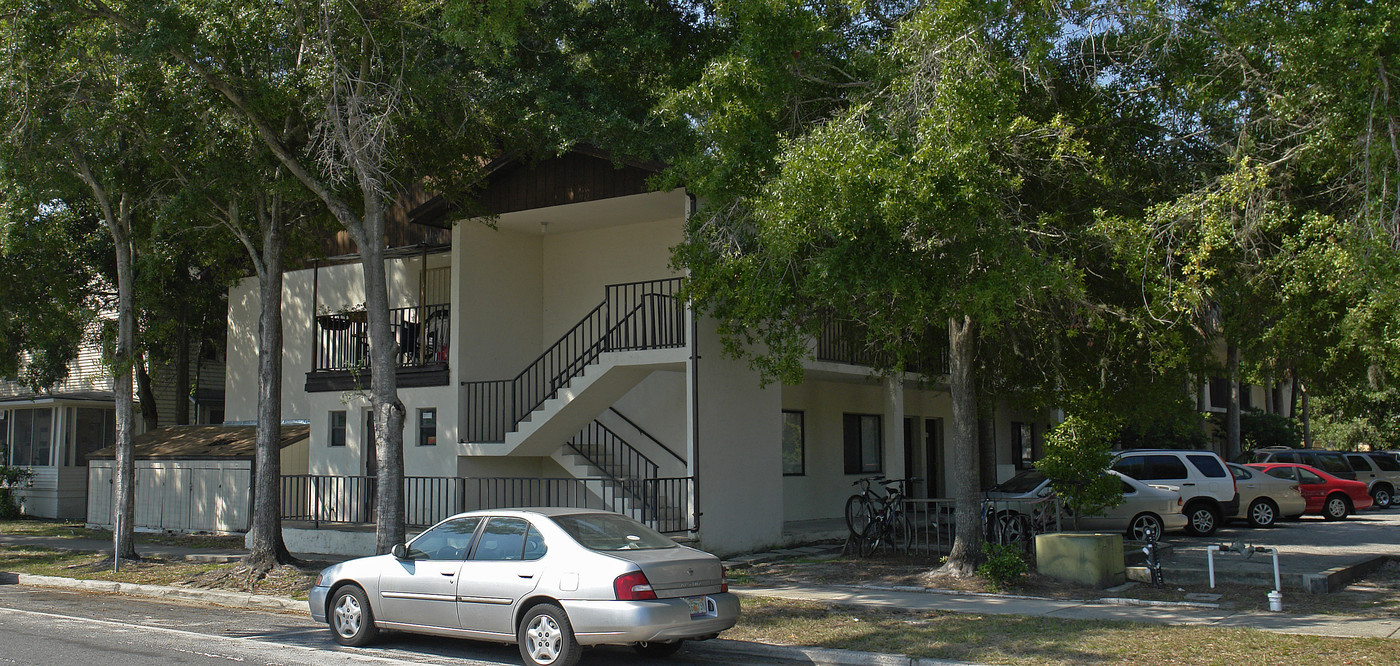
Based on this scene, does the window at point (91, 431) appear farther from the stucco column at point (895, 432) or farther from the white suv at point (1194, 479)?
the white suv at point (1194, 479)

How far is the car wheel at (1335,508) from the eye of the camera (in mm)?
23500

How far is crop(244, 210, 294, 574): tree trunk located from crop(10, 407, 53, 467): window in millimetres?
16496

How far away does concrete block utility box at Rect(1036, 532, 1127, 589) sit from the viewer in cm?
1220

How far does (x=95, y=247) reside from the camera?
76.3 feet

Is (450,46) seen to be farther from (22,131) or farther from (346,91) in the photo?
(22,131)

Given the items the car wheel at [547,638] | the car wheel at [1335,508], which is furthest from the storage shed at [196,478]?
the car wheel at [1335,508]

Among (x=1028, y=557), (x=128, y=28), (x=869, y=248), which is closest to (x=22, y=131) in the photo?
(x=128, y=28)

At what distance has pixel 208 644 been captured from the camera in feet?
31.5

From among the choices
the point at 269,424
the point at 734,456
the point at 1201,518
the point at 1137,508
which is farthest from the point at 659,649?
the point at 1201,518

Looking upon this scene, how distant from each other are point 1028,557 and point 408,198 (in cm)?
1392

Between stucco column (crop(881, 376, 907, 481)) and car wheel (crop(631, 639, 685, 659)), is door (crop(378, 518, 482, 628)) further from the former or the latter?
stucco column (crop(881, 376, 907, 481))

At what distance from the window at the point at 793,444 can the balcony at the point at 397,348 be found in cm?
700

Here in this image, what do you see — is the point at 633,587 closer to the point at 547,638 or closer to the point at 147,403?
the point at 547,638

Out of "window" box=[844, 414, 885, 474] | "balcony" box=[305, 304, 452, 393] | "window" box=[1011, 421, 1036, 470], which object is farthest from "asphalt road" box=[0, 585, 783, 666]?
"window" box=[1011, 421, 1036, 470]
